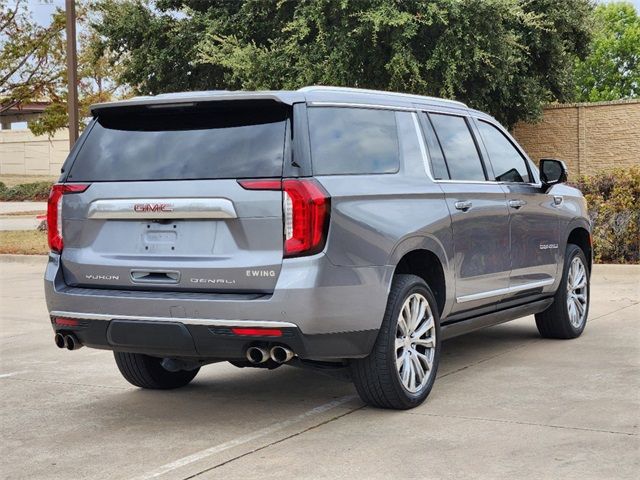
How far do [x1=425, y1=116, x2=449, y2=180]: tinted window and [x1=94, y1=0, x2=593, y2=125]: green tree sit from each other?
17072 mm

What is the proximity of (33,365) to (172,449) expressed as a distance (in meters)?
3.22

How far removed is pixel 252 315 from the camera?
5379 millimetres

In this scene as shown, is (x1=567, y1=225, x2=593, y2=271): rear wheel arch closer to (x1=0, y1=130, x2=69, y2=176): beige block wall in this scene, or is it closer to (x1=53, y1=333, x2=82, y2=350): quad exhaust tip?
(x1=53, y1=333, x2=82, y2=350): quad exhaust tip

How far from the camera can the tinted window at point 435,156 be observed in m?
6.78

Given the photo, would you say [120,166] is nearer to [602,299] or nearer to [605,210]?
[602,299]

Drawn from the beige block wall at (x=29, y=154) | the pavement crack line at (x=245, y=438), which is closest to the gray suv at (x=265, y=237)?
the pavement crack line at (x=245, y=438)

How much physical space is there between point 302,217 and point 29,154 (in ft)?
228

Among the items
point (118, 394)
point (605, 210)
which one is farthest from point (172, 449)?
point (605, 210)

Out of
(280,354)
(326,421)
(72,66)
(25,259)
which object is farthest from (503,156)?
(72,66)

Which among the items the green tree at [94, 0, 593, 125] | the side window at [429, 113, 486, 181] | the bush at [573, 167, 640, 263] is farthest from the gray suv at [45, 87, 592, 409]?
the green tree at [94, 0, 593, 125]

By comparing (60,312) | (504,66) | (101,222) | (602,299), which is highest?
(504,66)

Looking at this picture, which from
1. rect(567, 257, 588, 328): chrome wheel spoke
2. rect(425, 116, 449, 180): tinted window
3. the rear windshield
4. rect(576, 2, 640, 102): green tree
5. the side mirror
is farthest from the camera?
rect(576, 2, 640, 102): green tree

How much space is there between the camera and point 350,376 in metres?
6.08

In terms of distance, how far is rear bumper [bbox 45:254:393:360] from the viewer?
5375mm
